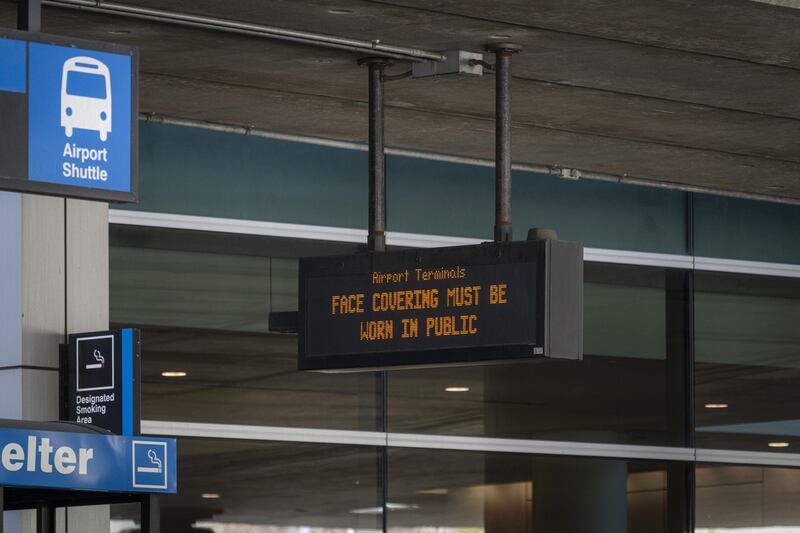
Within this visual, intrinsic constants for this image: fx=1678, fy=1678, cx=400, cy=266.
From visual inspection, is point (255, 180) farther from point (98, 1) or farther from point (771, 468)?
point (771, 468)

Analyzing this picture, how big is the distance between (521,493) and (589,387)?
1.09 meters

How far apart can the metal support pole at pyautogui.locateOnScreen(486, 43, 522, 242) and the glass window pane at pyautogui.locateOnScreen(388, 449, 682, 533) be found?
3005 millimetres

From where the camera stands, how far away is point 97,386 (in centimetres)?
930

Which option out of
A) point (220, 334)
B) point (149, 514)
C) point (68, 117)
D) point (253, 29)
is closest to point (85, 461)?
point (149, 514)

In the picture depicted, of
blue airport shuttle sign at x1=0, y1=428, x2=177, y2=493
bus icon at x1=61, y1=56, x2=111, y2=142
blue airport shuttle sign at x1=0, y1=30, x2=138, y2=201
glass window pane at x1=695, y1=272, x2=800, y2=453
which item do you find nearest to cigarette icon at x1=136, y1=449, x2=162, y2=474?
blue airport shuttle sign at x1=0, y1=428, x2=177, y2=493

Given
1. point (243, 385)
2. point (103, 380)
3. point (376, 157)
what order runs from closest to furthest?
point (103, 380)
point (376, 157)
point (243, 385)

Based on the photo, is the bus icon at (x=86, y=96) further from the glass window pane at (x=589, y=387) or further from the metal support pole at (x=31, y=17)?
the glass window pane at (x=589, y=387)

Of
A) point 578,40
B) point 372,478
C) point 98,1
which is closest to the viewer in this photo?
point 98,1

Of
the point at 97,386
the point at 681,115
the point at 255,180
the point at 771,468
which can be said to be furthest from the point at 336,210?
the point at 771,468

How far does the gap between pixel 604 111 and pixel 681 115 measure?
21.1 inches

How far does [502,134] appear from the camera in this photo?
9.98 meters

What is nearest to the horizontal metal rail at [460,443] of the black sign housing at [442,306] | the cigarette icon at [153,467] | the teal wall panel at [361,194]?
the teal wall panel at [361,194]

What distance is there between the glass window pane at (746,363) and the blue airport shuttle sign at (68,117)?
8.14 meters

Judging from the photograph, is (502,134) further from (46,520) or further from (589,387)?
(589,387)
